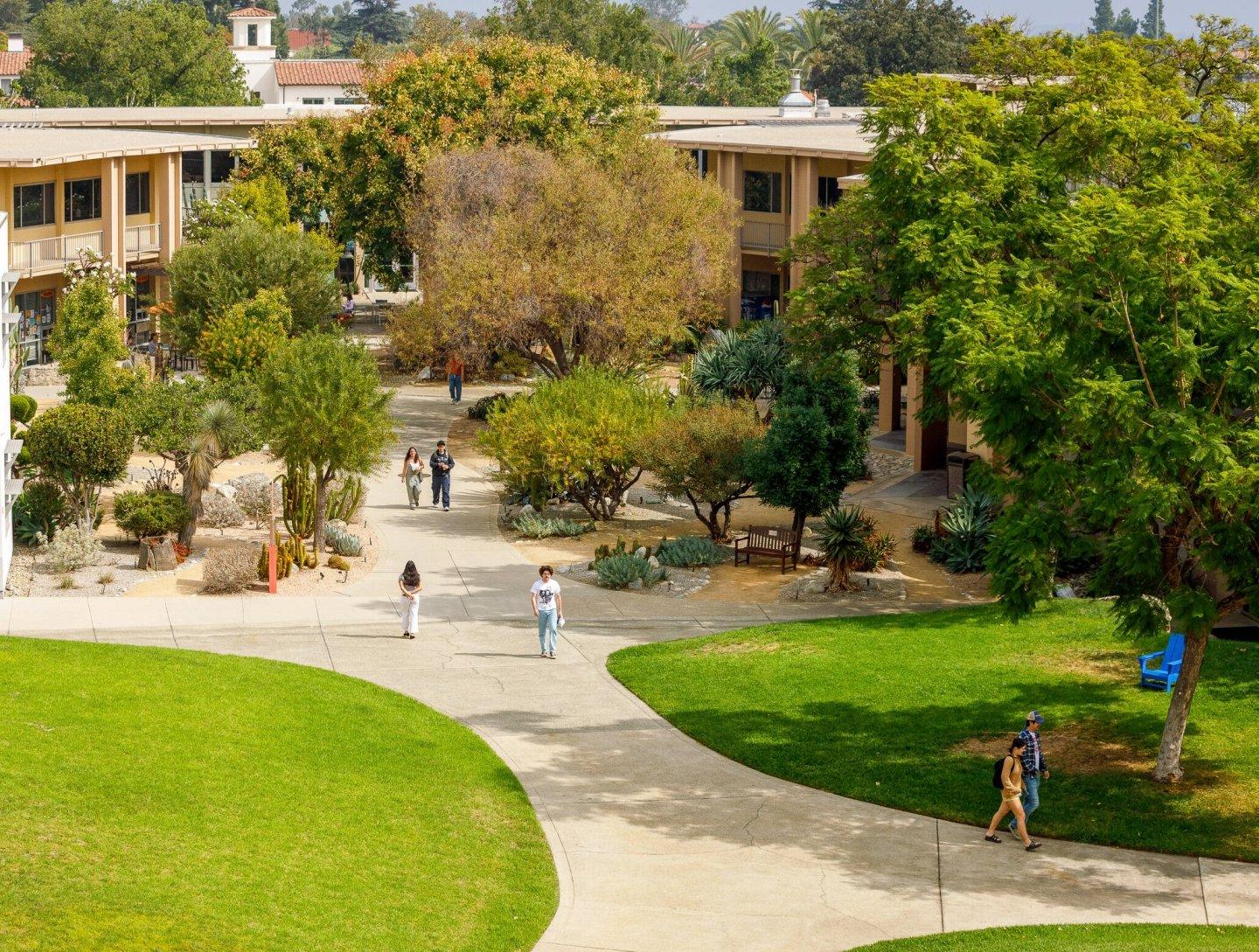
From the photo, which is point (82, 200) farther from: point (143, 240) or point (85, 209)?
point (143, 240)

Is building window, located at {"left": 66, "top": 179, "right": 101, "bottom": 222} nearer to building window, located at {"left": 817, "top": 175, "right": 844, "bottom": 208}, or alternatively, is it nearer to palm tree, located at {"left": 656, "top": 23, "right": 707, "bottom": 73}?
building window, located at {"left": 817, "top": 175, "right": 844, "bottom": 208}

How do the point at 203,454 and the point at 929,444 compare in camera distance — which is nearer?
the point at 203,454

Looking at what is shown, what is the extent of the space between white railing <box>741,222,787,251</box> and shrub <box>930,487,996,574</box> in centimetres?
2721

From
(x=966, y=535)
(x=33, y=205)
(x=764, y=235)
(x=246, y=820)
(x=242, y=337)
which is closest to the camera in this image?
(x=246, y=820)

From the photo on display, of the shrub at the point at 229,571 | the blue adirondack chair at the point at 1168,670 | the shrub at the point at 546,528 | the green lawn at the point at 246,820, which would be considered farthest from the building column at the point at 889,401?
the green lawn at the point at 246,820

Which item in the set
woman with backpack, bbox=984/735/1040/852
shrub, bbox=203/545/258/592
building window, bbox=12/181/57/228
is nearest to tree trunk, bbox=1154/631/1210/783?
woman with backpack, bbox=984/735/1040/852

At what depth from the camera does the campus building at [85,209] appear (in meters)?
52.3

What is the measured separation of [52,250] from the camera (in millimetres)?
53469

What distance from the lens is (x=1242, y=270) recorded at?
19.1 meters

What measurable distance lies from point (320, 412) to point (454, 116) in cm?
2292

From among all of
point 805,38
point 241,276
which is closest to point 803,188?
point 241,276

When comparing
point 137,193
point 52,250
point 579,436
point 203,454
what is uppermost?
point 137,193

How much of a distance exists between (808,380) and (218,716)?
14428 mm

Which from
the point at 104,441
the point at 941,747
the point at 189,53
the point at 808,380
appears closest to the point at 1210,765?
the point at 941,747
